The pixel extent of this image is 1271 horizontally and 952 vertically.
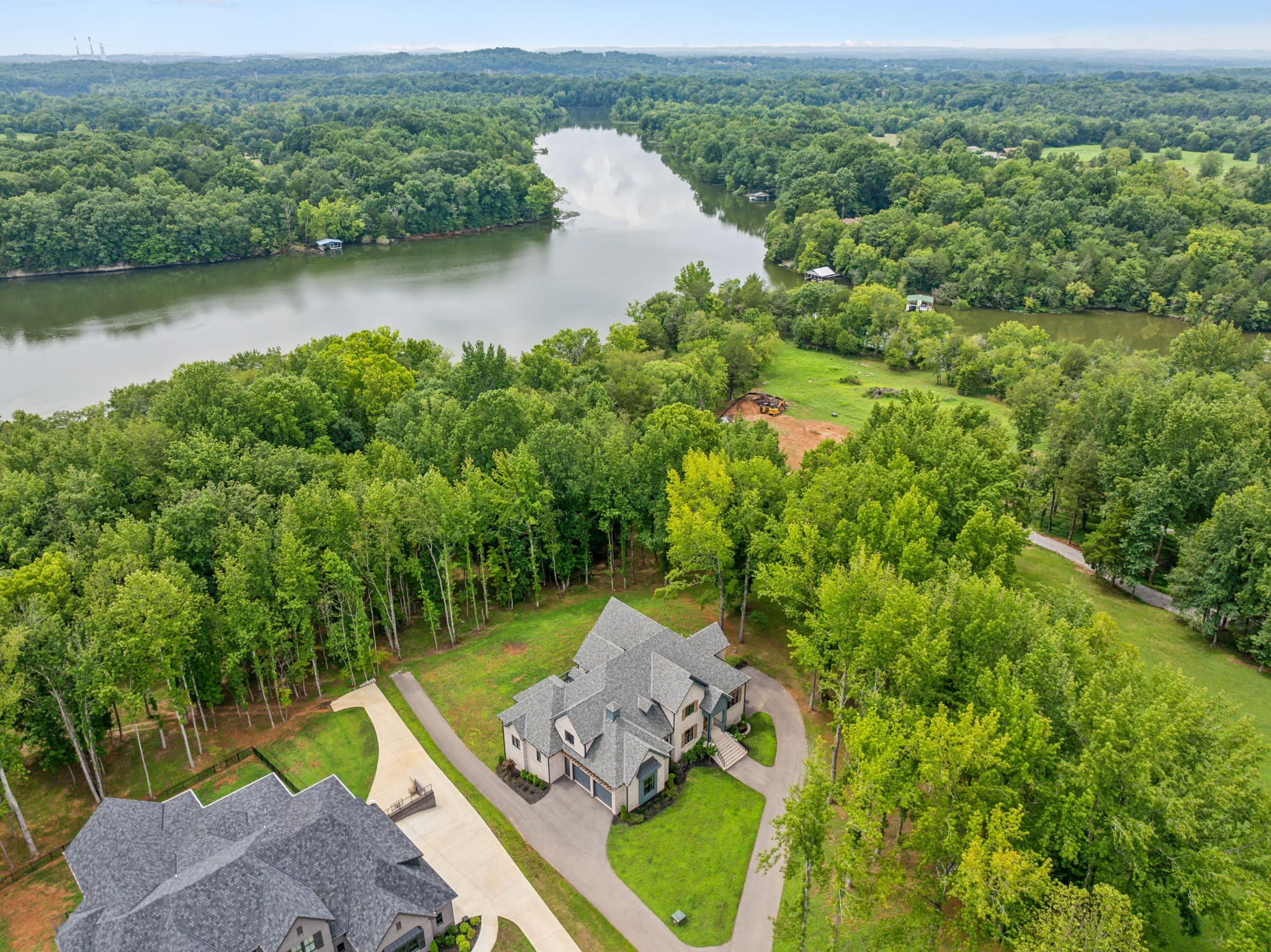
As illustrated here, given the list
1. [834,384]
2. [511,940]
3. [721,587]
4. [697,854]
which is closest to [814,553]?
[721,587]

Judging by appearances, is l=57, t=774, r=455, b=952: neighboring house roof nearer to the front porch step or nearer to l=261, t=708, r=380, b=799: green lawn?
l=261, t=708, r=380, b=799: green lawn

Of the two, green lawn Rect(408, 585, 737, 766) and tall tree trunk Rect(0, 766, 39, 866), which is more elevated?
tall tree trunk Rect(0, 766, 39, 866)

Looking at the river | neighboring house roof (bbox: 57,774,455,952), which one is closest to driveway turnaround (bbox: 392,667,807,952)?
neighboring house roof (bbox: 57,774,455,952)

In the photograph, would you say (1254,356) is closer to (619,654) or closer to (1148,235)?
(1148,235)

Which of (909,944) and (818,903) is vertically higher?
(909,944)

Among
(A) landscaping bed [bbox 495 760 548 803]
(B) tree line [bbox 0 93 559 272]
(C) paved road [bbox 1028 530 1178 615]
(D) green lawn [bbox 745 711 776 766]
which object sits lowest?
(C) paved road [bbox 1028 530 1178 615]

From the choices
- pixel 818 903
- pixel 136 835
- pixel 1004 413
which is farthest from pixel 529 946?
pixel 1004 413

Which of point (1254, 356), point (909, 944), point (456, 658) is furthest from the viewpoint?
point (1254, 356)
